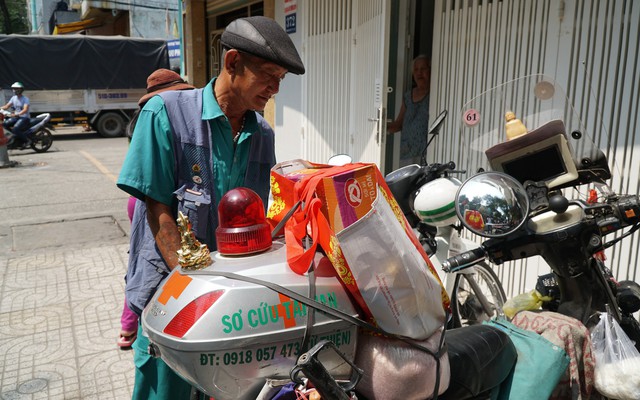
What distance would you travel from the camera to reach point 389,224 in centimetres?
126

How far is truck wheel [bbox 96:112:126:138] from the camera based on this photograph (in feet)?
56.7

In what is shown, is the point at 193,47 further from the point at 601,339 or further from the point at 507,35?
the point at 601,339

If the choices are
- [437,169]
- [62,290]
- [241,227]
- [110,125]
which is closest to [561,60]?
[437,169]

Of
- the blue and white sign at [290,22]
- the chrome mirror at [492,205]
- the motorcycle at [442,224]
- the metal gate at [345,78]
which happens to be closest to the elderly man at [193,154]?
the chrome mirror at [492,205]

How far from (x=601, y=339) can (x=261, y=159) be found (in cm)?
139

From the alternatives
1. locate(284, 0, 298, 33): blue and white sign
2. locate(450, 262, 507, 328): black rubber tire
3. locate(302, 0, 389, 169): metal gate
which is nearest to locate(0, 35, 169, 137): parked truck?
locate(284, 0, 298, 33): blue and white sign

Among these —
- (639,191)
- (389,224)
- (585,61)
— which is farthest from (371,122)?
(389,224)

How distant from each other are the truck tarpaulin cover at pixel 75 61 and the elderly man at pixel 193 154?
16506mm

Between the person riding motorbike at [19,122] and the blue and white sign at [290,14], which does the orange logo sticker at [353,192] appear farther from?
the person riding motorbike at [19,122]

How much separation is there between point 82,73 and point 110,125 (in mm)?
1830

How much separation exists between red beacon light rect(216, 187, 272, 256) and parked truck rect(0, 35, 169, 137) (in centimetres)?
1718

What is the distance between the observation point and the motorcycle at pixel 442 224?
2672mm

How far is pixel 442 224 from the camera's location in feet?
9.02

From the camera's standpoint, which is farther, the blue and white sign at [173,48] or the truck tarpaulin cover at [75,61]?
the blue and white sign at [173,48]
